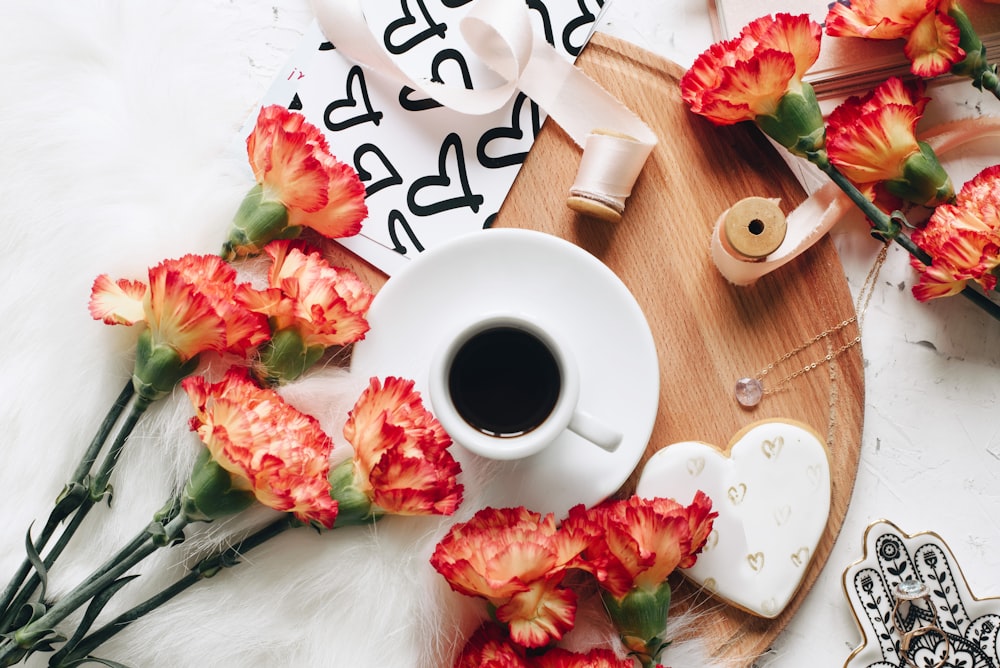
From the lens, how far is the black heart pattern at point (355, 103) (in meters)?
0.98

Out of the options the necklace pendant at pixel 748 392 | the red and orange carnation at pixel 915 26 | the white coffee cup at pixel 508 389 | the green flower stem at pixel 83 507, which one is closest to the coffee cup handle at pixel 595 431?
the white coffee cup at pixel 508 389

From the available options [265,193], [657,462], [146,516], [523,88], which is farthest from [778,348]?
[146,516]

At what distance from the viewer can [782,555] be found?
0.95 metres

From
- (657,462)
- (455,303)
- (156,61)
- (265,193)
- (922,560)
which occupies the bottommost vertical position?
(922,560)

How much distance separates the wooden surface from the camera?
38.5 inches

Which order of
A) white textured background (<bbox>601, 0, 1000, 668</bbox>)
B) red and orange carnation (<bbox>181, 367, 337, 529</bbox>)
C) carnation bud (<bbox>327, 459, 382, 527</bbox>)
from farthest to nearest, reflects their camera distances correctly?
white textured background (<bbox>601, 0, 1000, 668</bbox>) < carnation bud (<bbox>327, 459, 382, 527</bbox>) < red and orange carnation (<bbox>181, 367, 337, 529</bbox>)

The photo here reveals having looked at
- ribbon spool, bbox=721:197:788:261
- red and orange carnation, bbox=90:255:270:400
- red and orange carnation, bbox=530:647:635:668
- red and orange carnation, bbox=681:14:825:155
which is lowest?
red and orange carnation, bbox=530:647:635:668

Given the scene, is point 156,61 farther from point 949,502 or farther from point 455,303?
point 949,502

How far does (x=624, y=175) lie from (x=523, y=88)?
0.17m

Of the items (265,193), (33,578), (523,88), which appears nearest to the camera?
(33,578)

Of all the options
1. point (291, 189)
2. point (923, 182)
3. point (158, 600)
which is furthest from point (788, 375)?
point (158, 600)

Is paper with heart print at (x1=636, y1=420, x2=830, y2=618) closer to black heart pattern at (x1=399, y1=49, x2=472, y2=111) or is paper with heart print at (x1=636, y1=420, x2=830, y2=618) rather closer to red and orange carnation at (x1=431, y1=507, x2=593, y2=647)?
red and orange carnation at (x1=431, y1=507, x2=593, y2=647)

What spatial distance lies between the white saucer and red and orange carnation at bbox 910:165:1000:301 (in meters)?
0.36

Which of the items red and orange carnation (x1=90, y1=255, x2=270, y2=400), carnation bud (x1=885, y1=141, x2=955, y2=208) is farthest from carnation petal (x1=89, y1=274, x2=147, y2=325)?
carnation bud (x1=885, y1=141, x2=955, y2=208)
